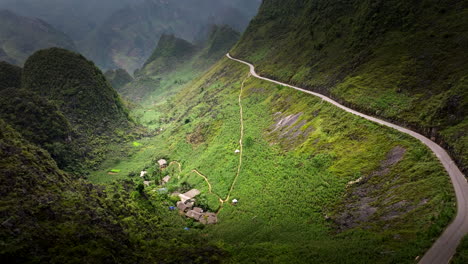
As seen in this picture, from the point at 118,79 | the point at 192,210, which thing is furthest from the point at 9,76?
the point at 118,79

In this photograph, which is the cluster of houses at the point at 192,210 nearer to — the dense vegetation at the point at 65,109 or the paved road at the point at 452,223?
the paved road at the point at 452,223

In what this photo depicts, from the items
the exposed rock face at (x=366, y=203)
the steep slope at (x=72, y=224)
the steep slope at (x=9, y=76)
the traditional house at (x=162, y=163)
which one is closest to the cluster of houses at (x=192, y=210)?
the steep slope at (x=72, y=224)

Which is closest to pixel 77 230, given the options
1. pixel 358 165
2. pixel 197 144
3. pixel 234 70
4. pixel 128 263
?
pixel 128 263

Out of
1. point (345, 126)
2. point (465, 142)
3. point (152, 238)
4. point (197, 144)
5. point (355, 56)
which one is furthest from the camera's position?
point (197, 144)

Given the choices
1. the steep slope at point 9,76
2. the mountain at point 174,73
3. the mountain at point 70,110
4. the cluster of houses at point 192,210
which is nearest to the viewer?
the cluster of houses at point 192,210

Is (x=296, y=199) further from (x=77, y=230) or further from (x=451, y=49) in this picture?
(x=451, y=49)

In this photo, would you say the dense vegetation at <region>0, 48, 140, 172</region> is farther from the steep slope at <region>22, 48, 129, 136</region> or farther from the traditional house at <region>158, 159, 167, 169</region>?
the traditional house at <region>158, 159, 167, 169</region>
